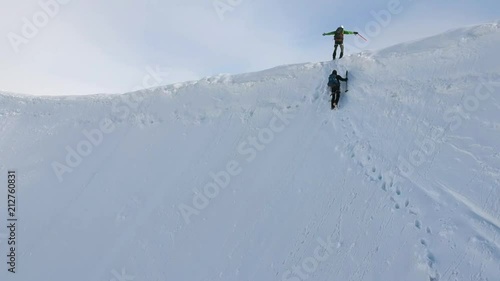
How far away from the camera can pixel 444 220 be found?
902 cm

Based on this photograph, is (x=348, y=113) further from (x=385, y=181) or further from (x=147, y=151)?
(x=147, y=151)

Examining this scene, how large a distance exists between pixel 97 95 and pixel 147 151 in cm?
630

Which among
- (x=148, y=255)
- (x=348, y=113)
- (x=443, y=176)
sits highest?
(x=348, y=113)

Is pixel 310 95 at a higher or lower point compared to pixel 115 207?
higher

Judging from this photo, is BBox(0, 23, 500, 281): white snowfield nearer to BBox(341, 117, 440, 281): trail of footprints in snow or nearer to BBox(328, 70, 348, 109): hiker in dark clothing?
BBox(341, 117, 440, 281): trail of footprints in snow

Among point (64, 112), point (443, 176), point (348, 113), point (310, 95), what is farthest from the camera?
point (64, 112)

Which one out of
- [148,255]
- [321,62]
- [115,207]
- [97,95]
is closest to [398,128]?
[321,62]

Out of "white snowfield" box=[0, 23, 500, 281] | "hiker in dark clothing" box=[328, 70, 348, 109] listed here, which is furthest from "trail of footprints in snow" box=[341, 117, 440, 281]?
"hiker in dark clothing" box=[328, 70, 348, 109]

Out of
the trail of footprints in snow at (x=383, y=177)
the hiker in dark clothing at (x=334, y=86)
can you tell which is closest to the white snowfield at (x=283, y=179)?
the trail of footprints in snow at (x=383, y=177)

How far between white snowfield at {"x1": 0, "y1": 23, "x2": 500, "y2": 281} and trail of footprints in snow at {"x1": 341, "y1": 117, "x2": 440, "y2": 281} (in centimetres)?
4

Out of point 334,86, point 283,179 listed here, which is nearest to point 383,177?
point 283,179

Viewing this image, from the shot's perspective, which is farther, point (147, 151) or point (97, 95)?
point (97, 95)

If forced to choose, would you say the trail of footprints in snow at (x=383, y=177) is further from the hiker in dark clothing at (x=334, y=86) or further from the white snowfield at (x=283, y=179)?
the hiker in dark clothing at (x=334, y=86)

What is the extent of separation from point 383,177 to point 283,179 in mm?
2893
